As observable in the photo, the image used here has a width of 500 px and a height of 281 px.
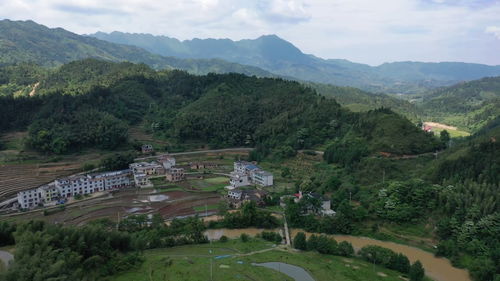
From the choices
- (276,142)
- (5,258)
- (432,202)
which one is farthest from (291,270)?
(276,142)

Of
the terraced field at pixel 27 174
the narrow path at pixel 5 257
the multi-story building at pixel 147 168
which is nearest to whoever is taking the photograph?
the narrow path at pixel 5 257

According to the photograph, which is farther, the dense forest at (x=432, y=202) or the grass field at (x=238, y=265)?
the dense forest at (x=432, y=202)

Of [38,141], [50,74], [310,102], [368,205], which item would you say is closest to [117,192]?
[38,141]

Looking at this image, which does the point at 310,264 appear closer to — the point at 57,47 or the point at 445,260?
the point at 445,260

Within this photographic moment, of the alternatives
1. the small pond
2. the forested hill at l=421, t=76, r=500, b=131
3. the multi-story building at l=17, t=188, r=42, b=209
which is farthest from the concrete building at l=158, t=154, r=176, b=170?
the forested hill at l=421, t=76, r=500, b=131

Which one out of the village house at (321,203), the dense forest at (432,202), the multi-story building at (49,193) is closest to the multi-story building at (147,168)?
the multi-story building at (49,193)

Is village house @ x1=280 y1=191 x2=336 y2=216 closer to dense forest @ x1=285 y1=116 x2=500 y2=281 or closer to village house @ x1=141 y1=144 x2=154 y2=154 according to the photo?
dense forest @ x1=285 y1=116 x2=500 y2=281

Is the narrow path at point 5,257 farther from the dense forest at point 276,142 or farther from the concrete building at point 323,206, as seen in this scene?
the concrete building at point 323,206
